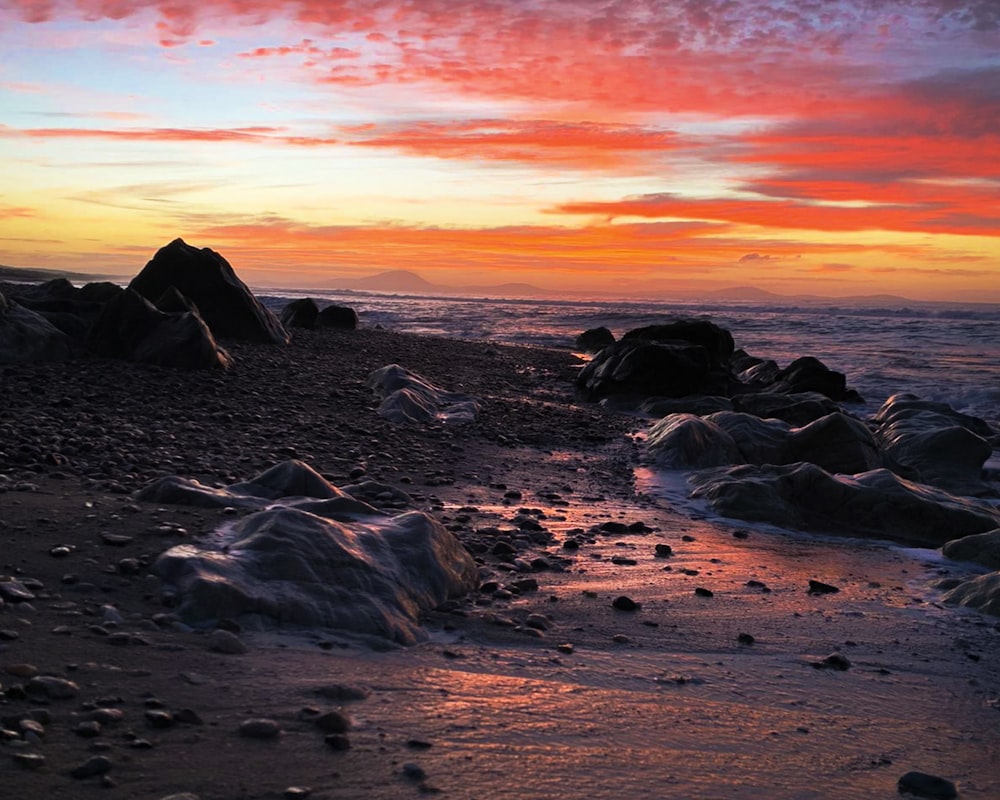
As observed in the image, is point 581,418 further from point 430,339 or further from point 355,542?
point 430,339

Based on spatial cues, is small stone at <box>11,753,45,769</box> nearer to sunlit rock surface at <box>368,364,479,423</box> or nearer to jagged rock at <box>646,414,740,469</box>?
jagged rock at <box>646,414,740,469</box>

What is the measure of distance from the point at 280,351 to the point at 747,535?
33.5ft

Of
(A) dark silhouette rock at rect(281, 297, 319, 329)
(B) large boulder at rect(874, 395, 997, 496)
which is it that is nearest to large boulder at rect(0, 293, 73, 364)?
(B) large boulder at rect(874, 395, 997, 496)

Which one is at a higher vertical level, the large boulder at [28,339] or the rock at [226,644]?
the large boulder at [28,339]

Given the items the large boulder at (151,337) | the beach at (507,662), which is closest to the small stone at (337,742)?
the beach at (507,662)

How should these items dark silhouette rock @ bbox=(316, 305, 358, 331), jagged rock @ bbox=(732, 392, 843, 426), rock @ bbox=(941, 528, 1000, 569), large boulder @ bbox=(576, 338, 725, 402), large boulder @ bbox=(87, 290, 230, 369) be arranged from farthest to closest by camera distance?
1. dark silhouette rock @ bbox=(316, 305, 358, 331)
2. large boulder @ bbox=(576, 338, 725, 402)
3. jagged rock @ bbox=(732, 392, 843, 426)
4. large boulder @ bbox=(87, 290, 230, 369)
5. rock @ bbox=(941, 528, 1000, 569)

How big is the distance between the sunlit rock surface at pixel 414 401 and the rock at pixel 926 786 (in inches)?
296

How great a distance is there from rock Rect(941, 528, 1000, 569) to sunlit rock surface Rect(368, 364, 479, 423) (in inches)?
222

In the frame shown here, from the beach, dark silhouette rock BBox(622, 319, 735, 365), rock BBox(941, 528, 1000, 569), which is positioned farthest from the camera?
dark silhouette rock BBox(622, 319, 735, 365)

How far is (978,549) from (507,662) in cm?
400

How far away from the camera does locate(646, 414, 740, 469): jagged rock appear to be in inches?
352

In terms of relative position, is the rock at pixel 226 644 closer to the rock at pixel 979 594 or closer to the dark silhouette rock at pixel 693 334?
the rock at pixel 979 594

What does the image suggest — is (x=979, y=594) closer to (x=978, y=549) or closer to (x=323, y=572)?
(x=978, y=549)

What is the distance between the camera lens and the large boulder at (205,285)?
49.1ft
